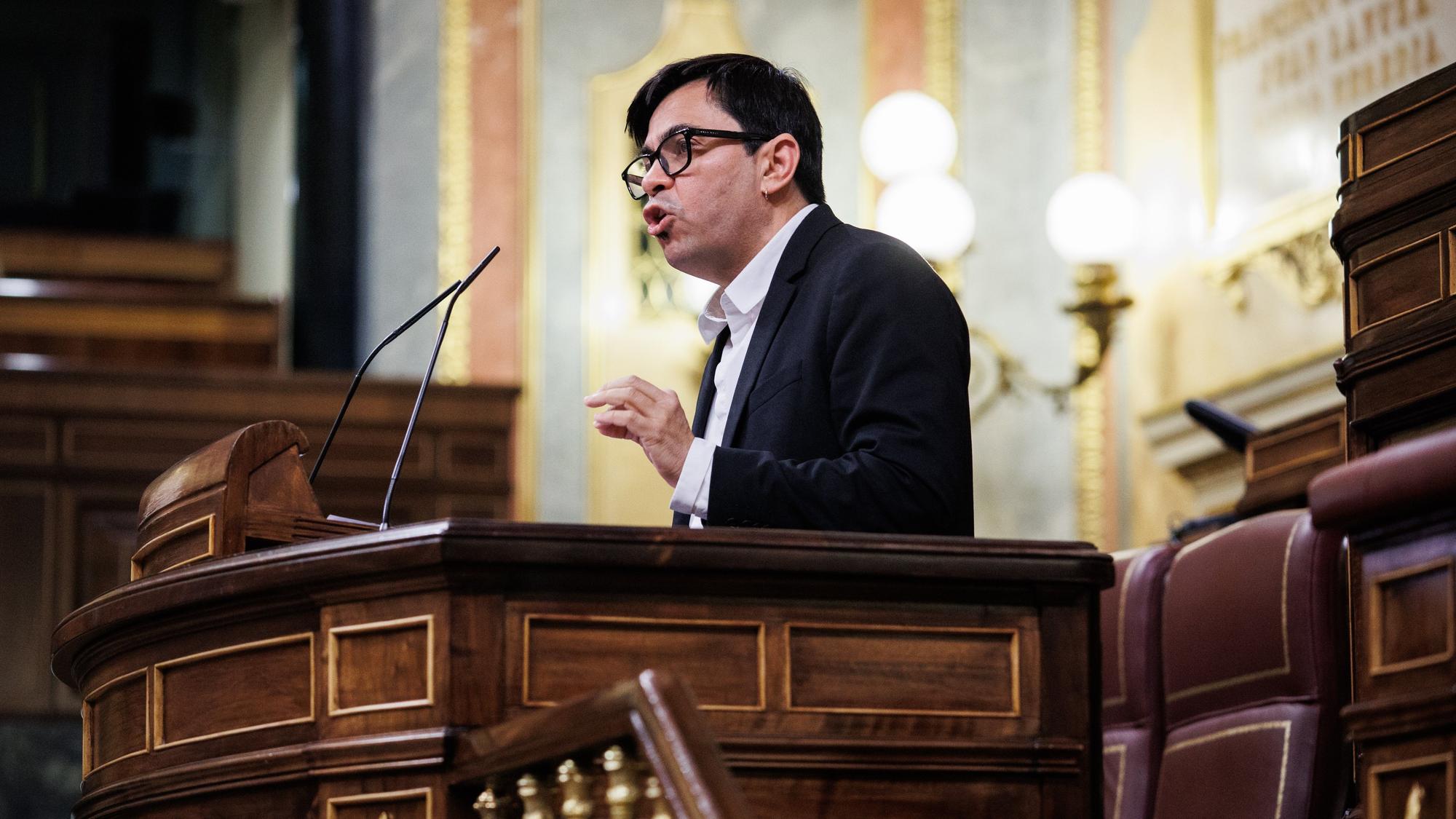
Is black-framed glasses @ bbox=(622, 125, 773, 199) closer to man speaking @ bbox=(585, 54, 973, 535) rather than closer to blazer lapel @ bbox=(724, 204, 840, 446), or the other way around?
man speaking @ bbox=(585, 54, 973, 535)

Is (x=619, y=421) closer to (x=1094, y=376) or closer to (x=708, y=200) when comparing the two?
(x=708, y=200)

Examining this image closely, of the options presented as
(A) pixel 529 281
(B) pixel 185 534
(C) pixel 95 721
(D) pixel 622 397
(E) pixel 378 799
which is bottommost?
(E) pixel 378 799

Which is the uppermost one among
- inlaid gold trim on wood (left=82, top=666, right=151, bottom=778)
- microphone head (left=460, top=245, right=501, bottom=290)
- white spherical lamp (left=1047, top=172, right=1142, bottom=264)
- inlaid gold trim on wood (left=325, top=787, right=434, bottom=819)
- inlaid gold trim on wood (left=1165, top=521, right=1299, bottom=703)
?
white spherical lamp (left=1047, top=172, right=1142, bottom=264)

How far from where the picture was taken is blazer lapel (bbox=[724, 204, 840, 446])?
8.43 feet

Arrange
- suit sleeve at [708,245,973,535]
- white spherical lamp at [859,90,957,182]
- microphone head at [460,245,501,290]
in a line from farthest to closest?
1. white spherical lamp at [859,90,957,182]
2. microphone head at [460,245,501,290]
3. suit sleeve at [708,245,973,535]

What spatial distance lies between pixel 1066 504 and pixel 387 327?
2.35m

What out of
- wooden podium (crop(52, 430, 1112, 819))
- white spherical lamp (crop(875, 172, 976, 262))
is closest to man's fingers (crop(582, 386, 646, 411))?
wooden podium (crop(52, 430, 1112, 819))

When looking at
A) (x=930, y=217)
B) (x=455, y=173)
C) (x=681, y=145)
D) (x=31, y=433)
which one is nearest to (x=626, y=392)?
(x=681, y=145)

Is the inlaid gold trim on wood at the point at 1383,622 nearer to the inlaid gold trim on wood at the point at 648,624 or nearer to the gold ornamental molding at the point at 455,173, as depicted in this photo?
the inlaid gold trim on wood at the point at 648,624

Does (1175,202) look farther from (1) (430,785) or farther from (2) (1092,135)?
(1) (430,785)

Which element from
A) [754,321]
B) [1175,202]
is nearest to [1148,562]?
[754,321]

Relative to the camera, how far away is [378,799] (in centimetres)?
204

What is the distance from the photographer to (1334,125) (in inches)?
212

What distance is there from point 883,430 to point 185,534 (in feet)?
2.78
